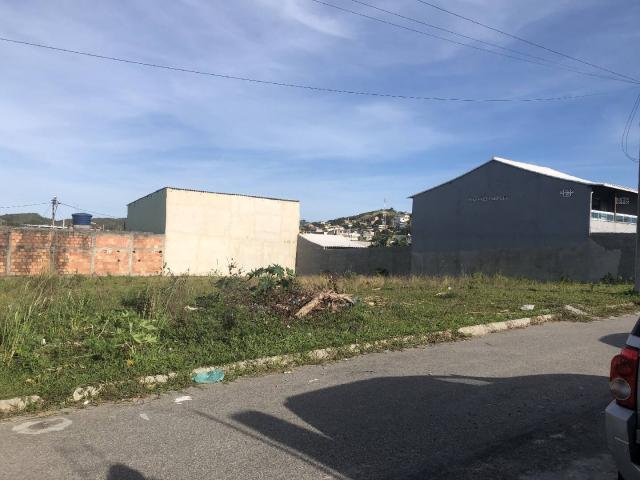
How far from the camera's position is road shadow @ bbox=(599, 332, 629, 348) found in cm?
872

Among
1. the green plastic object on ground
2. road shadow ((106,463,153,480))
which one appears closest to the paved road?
road shadow ((106,463,153,480))

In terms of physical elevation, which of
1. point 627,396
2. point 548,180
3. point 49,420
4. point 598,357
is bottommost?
point 49,420

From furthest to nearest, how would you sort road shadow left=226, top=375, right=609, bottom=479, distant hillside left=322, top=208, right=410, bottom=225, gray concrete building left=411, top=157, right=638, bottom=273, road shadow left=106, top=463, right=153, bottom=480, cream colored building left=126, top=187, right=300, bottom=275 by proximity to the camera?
distant hillside left=322, top=208, right=410, bottom=225, cream colored building left=126, top=187, right=300, bottom=275, gray concrete building left=411, top=157, right=638, bottom=273, road shadow left=226, top=375, right=609, bottom=479, road shadow left=106, top=463, right=153, bottom=480

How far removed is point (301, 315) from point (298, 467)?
527 centimetres

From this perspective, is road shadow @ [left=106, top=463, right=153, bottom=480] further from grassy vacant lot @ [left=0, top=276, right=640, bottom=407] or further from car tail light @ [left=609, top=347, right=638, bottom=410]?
car tail light @ [left=609, top=347, right=638, bottom=410]

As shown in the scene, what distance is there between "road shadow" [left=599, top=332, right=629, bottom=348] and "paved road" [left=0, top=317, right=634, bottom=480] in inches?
81.7

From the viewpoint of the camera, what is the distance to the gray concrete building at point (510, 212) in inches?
987

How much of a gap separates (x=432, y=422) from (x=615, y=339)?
5.97 m

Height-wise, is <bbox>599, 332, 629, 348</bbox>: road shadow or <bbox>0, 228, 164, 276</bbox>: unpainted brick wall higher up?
<bbox>0, 228, 164, 276</bbox>: unpainted brick wall

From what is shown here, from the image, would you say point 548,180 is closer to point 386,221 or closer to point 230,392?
point 230,392

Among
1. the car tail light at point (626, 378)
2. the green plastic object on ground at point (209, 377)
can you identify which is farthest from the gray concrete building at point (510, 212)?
the car tail light at point (626, 378)

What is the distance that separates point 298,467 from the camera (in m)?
3.96

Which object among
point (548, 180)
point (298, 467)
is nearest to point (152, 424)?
point (298, 467)

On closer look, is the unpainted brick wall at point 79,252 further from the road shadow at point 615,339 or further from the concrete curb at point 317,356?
the road shadow at point 615,339
